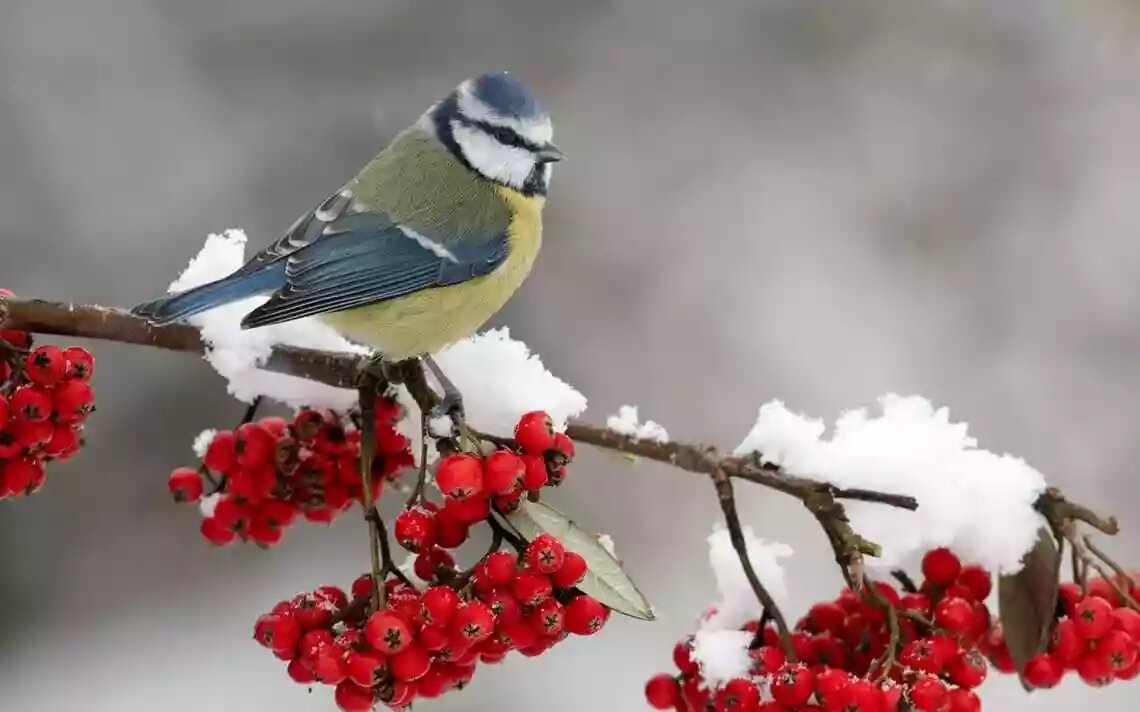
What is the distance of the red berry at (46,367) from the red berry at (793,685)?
62 cm

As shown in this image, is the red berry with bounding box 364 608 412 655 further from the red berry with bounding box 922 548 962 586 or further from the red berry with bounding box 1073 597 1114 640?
the red berry with bounding box 1073 597 1114 640

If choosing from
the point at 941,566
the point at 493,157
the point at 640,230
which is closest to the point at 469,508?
the point at 941,566

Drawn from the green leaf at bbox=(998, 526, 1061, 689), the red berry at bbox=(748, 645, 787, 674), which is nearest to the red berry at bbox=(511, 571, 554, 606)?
the red berry at bbox=(748, 645, 787, 674)

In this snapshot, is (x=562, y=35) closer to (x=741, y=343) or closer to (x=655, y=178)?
(x=655, y=178)

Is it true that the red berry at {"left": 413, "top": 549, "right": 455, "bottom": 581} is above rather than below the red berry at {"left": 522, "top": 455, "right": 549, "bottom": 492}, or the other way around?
below

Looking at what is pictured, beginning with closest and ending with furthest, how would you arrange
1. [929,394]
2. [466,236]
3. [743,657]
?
[743,657] < [466,236] < [929,394]

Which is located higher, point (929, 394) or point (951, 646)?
point (929, 394)

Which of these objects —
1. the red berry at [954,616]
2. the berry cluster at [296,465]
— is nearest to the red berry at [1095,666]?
the red berry at [954,616]

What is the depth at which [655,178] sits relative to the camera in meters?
2.93

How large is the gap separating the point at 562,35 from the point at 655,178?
444 millimetres

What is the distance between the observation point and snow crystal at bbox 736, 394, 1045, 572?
1.00 metres

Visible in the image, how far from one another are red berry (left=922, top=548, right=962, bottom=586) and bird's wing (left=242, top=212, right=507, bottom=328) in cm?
61

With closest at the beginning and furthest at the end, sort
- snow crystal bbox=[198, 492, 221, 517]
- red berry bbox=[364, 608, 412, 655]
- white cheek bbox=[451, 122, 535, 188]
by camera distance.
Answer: red berry bbox=[364, 608, 412, 655] → snow crystal bbox=[198, 492, 221, 517] → white cheek bbox=[451, 122, 535, 188]

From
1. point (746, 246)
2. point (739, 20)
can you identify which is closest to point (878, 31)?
point (739, 20)
